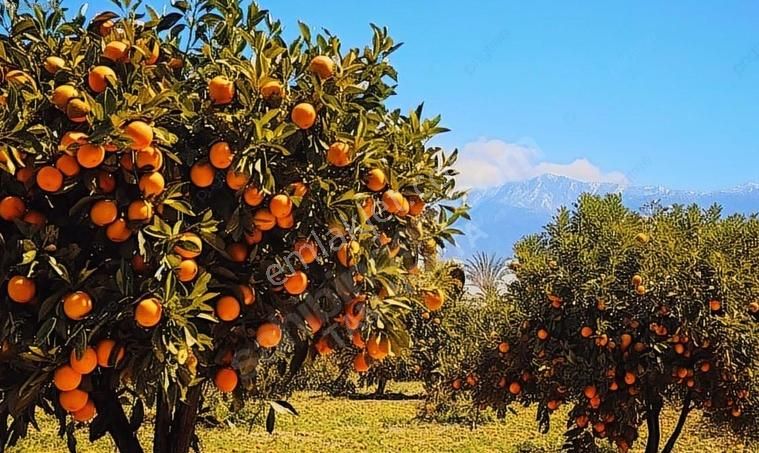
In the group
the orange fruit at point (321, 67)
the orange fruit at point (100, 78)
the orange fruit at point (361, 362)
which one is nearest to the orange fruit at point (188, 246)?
the orange fruit at point (100, 78)

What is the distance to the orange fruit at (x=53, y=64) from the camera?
2083 mm

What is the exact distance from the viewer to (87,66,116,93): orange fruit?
6.42 feet

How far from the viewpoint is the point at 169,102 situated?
2025mm

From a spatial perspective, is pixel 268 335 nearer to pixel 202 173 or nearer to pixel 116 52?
pixel 202 173

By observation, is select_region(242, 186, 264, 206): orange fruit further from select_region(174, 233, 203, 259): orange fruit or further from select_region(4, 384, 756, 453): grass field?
select_region(4, 384, 756, 453): grass field

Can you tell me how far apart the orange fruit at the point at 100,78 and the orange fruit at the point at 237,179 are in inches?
15.1

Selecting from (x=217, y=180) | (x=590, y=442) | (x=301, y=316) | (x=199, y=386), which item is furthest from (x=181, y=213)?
(x=590, y=442)

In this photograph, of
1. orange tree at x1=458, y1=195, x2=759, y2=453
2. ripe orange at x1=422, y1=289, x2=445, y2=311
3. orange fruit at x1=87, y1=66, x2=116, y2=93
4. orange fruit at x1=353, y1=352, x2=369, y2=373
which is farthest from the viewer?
orange tree at x1=458, y1=195, x2=759, y2=453

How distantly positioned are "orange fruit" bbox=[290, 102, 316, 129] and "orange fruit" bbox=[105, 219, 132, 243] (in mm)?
501

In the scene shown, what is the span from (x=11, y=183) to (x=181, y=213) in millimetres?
426

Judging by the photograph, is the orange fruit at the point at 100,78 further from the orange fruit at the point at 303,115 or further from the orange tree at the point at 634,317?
the orange tree at the point at 634,317

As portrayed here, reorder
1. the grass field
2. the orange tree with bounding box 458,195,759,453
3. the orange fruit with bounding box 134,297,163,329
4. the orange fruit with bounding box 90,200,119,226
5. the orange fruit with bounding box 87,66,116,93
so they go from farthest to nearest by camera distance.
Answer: the grass field, the orange tree with bounding box 458,195,759,453, the orange fruit with bounding box 87,66,116,93, the orange fruit with bounding box 90,200,119,226, the orange fruit with bounding box 134,297,163,329

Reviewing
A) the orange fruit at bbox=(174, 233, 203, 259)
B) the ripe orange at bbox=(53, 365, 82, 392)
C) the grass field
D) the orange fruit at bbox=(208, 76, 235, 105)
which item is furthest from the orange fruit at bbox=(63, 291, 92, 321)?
the grass field

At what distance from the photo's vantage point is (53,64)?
2092 mm
